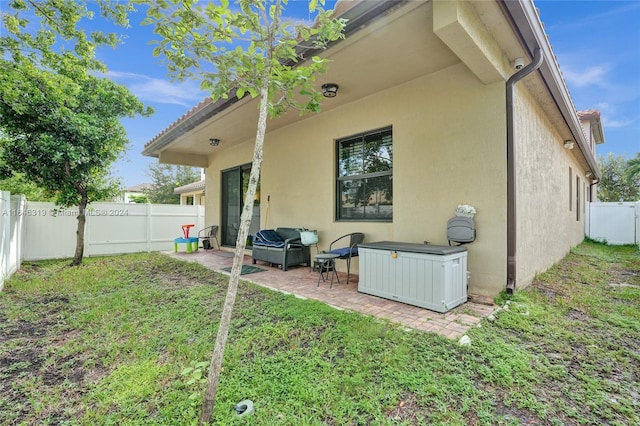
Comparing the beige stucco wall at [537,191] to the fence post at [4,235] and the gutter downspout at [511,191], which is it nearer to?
the gutter downspout at [511,191]

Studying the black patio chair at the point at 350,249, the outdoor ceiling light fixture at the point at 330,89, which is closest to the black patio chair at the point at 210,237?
the black patio chair at the point at 350,249

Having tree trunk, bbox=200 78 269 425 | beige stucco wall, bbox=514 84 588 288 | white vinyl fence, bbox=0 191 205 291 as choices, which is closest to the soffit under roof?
beige stucco wall, bbox=514 84 588 288

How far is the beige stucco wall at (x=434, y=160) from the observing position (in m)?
3.66

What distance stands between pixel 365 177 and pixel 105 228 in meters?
7.92

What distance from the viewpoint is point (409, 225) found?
445 cm

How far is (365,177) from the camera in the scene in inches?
206

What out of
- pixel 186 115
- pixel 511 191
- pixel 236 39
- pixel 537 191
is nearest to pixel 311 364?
pixel 236 39

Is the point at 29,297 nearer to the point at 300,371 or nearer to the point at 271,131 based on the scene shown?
the point at 300,371

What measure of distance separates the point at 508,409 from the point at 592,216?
Result: 44.9ft

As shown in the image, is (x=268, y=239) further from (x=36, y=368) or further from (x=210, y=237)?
(x=36, y=368)

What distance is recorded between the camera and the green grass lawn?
66.1 inches

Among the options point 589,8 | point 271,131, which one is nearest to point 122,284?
point 271,131

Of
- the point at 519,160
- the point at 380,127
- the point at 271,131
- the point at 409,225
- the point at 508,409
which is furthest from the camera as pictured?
the point at 271,131

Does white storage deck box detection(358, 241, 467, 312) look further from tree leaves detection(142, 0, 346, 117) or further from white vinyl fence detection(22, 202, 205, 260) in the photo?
white vinyl fence detection(22, 202, 205, 260)
